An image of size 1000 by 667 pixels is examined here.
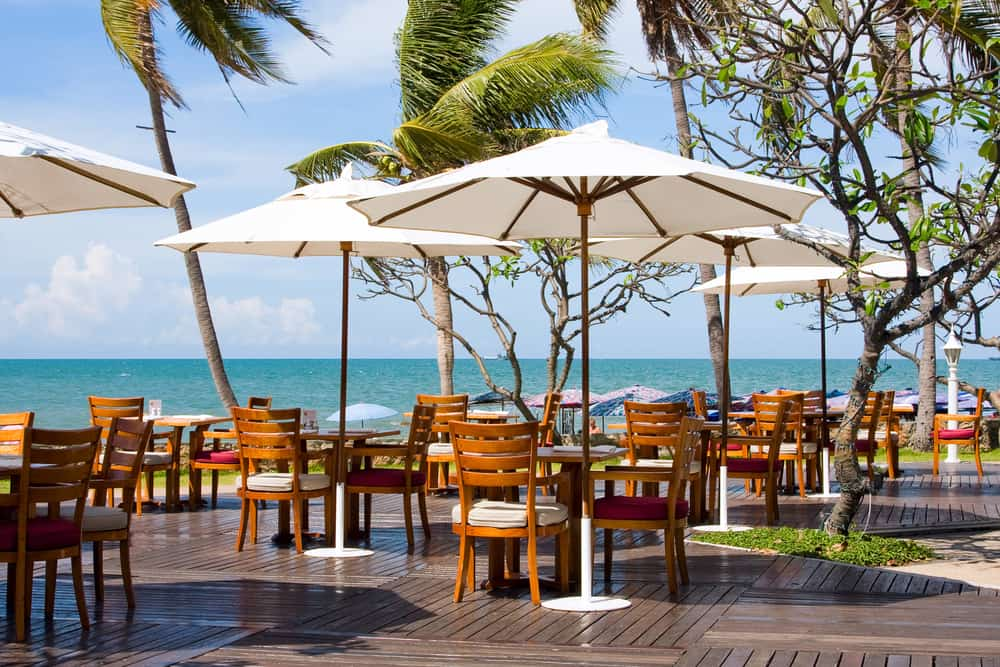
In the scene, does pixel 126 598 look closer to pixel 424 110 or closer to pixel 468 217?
pixel 468 217

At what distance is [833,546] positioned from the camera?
7977 mm

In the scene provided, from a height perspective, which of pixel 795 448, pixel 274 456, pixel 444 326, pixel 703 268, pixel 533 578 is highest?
pixel 703 268

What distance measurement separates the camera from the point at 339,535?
8195mm

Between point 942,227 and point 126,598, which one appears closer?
point 126,598

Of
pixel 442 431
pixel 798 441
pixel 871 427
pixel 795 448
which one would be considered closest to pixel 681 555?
pixel 798 441

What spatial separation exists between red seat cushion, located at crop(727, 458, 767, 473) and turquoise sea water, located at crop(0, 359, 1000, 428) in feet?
132

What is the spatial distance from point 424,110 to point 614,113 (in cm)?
289

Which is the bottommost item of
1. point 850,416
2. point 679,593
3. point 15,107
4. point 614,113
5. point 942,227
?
point 679,593

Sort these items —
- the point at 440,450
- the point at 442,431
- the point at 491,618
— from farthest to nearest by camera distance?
the point at 442,431 → the point at 440,450 → the point at 491,618

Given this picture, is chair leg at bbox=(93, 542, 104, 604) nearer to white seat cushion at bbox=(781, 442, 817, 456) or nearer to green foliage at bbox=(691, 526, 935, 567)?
green foliage at bbox=(691, 526, 935, 567)

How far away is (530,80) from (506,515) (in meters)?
11.3

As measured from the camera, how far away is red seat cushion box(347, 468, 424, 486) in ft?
27.5

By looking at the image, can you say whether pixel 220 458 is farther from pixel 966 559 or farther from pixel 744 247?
pixel 966 559

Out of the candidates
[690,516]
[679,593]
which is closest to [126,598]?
[679,593]
